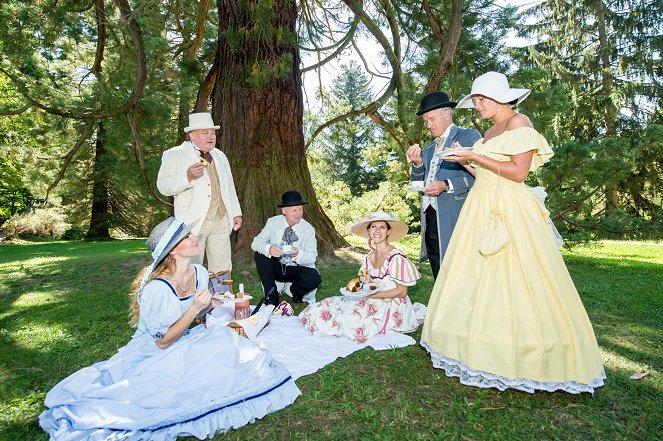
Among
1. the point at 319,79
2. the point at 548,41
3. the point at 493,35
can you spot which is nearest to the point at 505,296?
the point at 493,35

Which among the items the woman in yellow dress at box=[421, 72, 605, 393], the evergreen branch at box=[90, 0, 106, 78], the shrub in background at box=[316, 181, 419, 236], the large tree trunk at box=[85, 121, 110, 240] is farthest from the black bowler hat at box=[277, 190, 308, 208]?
the large tree trunk at box=[85, 121, 110, 240]

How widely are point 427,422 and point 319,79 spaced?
8.60 meters

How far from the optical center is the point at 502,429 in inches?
88.1

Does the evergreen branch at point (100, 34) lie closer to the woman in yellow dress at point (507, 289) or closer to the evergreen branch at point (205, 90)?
the evergreen branch at point (205, 90)

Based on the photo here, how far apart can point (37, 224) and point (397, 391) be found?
20349mm

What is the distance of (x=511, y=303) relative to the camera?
99.7 inches

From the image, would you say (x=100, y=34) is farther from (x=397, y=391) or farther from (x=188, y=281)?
(x=397, y=391)

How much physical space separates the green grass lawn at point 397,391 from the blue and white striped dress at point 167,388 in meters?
0.11

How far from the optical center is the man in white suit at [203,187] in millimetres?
3973

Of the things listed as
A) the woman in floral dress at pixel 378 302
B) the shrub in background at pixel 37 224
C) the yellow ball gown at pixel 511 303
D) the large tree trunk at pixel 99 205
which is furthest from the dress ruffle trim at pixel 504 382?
the shrub in background at pixel 37 224

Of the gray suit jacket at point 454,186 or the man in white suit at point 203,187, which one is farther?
the man in white suit at point 203,187

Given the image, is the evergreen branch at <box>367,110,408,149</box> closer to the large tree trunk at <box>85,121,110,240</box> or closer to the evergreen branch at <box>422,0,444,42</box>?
the evergreen branch at <box>422,0,444,42</box>

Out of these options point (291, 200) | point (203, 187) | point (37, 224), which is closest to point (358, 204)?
point (291, 200)

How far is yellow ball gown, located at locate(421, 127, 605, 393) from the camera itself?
8.03ft
